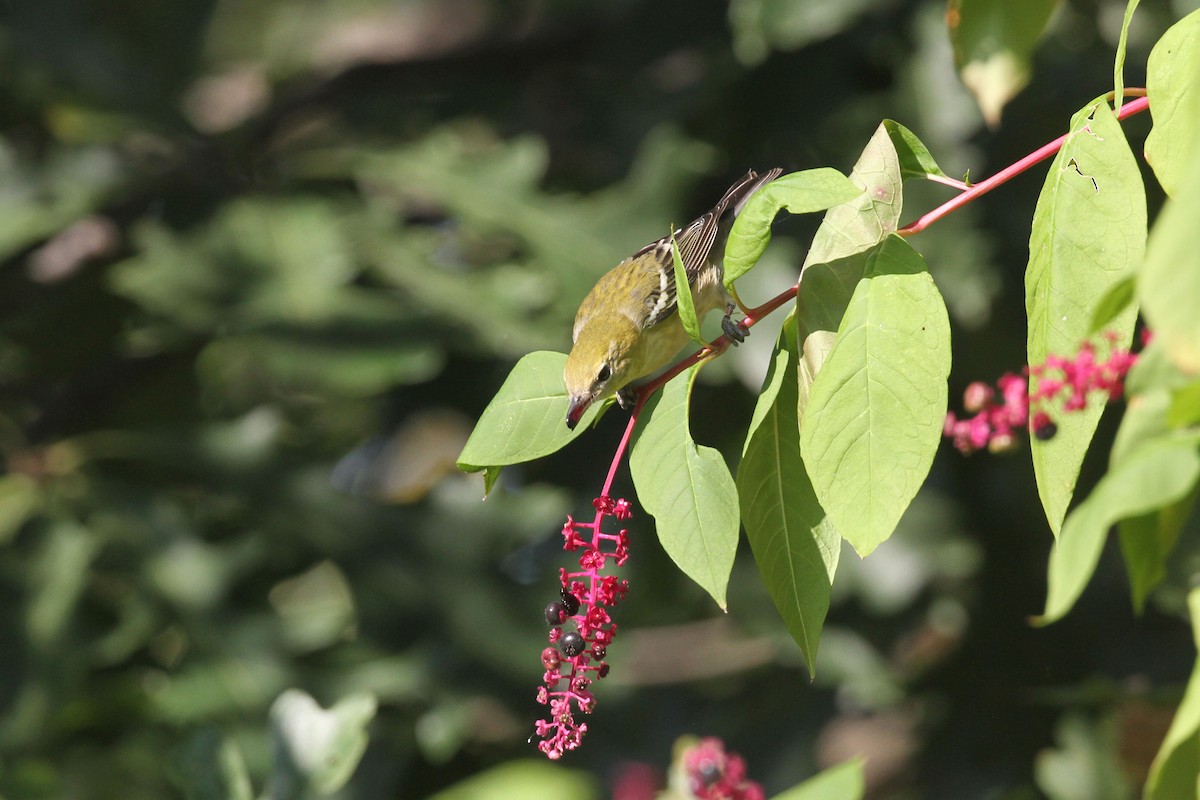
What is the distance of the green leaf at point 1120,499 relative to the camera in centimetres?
64

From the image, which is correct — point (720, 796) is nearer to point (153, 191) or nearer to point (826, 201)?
point (826, 201)

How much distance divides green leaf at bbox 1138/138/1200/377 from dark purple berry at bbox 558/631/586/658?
594 mm

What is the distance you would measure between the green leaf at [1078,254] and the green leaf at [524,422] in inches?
14.8

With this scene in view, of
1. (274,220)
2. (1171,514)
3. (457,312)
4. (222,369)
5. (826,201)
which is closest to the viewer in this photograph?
(1171,514)

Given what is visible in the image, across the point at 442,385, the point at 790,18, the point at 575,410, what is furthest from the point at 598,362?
the point at 442,385

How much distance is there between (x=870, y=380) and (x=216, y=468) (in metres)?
2.20

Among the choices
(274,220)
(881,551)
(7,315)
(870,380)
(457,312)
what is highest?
(7,315)

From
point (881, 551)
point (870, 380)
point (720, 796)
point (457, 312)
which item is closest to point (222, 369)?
point (457, 312)

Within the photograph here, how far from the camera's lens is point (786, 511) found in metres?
1.07

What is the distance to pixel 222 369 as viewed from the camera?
3.82 m

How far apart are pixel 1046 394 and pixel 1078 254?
0.41 feet

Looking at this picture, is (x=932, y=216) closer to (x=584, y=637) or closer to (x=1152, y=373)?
(x=1152, y=373)

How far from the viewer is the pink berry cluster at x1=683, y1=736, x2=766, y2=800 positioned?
1566 mm

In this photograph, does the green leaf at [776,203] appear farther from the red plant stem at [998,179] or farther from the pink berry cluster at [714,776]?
the pink berry cluster at [714,776]
